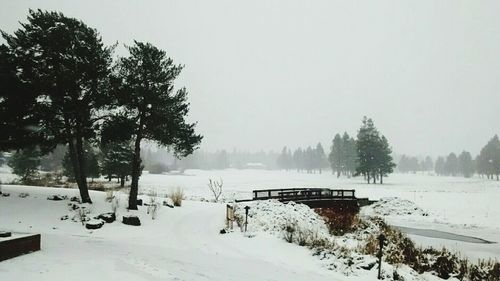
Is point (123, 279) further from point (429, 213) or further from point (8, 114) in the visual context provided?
point (429, 213)

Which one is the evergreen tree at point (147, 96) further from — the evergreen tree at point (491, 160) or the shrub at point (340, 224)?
the evergreen tree at point (491, 160)

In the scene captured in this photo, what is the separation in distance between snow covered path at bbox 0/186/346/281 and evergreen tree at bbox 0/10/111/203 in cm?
421

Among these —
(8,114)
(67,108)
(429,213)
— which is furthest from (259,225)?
(429,213)

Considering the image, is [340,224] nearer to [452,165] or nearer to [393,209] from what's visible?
[393,209]

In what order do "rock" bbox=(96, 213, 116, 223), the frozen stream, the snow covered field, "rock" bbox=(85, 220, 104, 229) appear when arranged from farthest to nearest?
the frozen stream → "rock" bbox=(96, 213, 116, 223) → "rock" bbox=(85, 220, 104, 229) → the snow covered field

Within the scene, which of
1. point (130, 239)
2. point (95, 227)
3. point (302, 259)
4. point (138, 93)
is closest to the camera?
point (302, 259)

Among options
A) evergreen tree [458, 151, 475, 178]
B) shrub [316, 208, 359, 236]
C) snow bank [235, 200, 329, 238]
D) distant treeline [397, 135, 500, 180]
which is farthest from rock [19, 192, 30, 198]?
evergreen tree [458, 151, 475, 178]

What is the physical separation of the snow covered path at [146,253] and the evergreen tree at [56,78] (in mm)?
4206

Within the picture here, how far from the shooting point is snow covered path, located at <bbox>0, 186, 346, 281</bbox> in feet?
33.2

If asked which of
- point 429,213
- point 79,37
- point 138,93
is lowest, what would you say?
point 429,213

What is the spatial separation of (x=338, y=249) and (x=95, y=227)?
1184 centimetres

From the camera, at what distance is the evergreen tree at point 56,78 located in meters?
19.4

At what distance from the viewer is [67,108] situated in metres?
19.6

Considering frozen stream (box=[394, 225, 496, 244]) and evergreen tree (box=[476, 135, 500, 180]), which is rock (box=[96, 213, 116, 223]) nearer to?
frozen stream (box=[394, 225, 496, 244])
